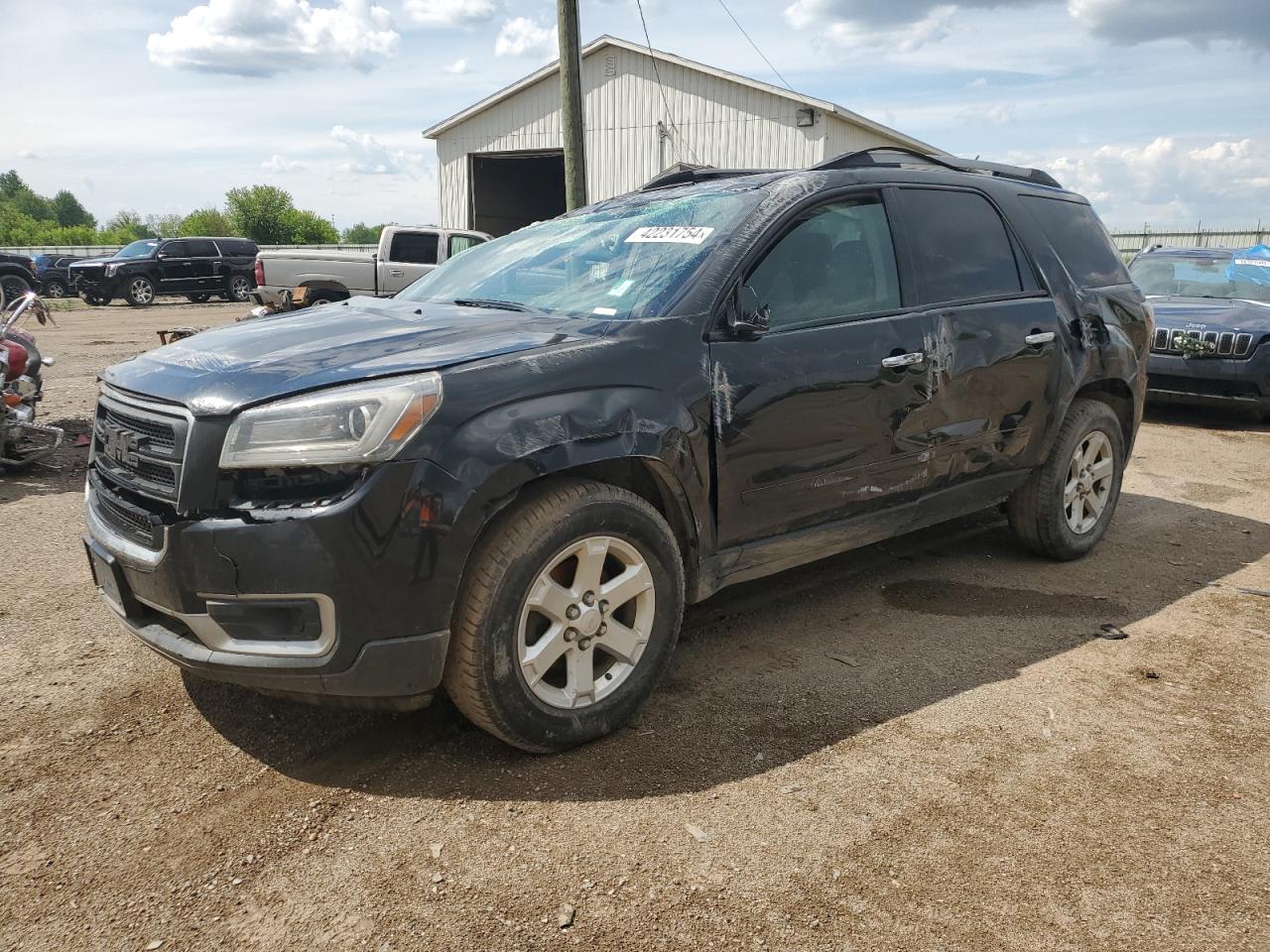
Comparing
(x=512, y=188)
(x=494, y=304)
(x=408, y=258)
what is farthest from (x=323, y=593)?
(x=512, y=188)

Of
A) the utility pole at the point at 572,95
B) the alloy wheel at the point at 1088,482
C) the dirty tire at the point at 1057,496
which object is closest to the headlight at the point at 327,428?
the dirty tire at the point at 1057,496

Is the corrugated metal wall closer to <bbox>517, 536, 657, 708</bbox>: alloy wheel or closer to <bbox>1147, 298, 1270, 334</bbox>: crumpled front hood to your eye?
<bbox>1147, 298, 1270, 334</bbox>: crumpled front hood

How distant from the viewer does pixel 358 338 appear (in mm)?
3166

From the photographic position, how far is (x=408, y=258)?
1719 cm

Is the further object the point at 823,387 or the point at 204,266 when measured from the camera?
the point at 204,266

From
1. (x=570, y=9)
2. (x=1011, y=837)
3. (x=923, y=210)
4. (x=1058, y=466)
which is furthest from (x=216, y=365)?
(x=570, y=9)

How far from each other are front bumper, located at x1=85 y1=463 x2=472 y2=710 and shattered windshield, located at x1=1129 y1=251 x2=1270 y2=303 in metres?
10.1

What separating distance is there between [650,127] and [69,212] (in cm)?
11621

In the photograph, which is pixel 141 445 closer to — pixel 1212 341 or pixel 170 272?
pixel 1212 341

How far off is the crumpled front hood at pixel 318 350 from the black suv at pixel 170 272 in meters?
23.3

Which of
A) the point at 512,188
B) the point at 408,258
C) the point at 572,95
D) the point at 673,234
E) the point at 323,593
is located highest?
the point at 512,188

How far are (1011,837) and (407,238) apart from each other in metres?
16.2

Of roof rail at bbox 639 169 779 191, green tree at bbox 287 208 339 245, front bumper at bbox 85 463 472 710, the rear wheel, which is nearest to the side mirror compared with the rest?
roof rail at bbox 639 169 779 191

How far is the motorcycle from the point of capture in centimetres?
641
